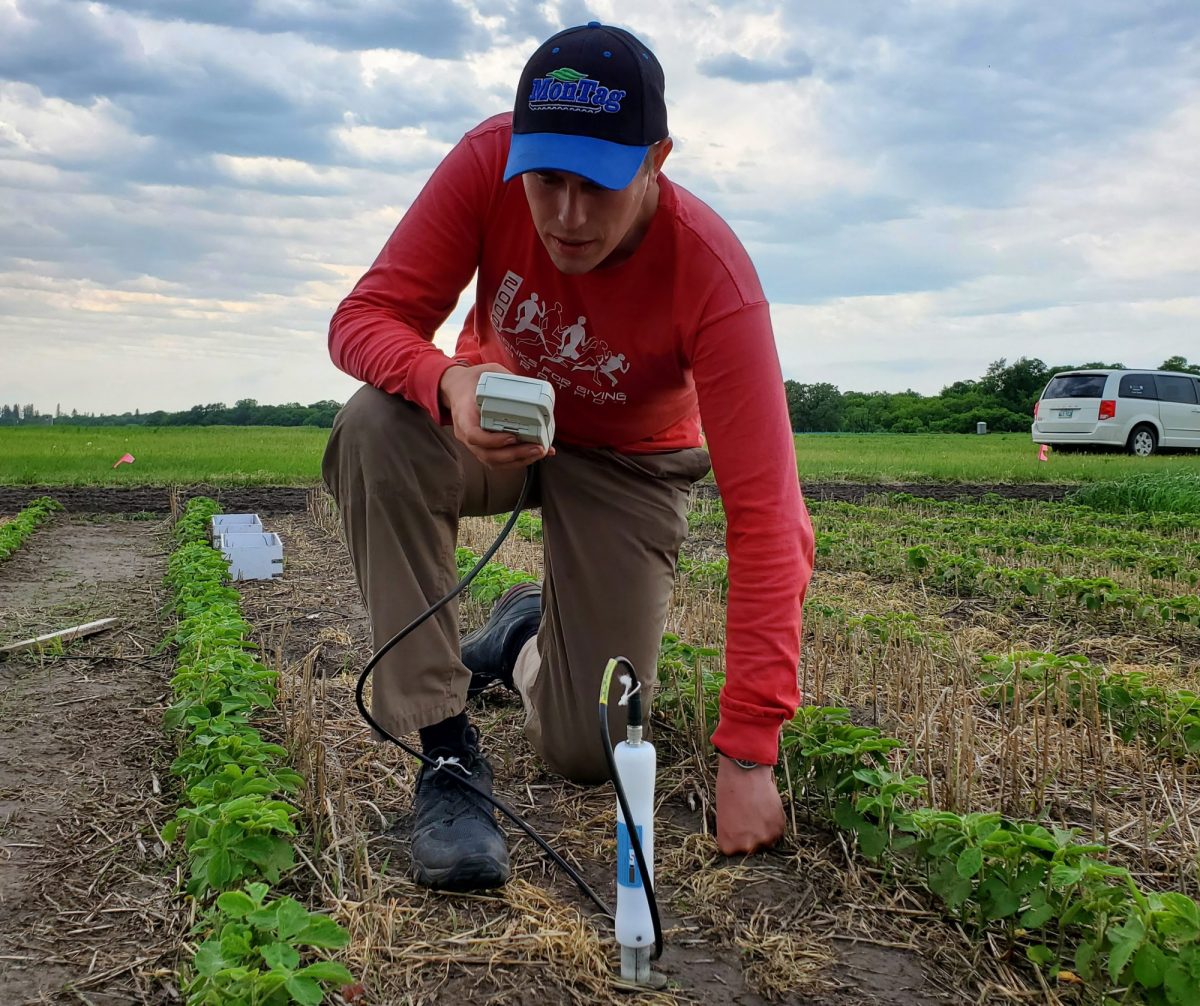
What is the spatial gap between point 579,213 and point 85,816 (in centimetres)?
209

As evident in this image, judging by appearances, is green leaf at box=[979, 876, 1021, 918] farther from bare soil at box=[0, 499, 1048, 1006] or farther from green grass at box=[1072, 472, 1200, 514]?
green grass at box=[1072, 472, 1200, 514]

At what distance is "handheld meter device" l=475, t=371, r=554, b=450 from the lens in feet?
7.04

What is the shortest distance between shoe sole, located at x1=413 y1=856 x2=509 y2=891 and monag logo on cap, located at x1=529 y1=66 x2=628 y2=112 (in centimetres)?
166

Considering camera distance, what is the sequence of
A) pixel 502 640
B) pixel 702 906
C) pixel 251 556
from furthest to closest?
pixel 251 556, pixel 502 640, pixel 702 906

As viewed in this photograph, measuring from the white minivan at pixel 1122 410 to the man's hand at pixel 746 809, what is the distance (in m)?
17.3

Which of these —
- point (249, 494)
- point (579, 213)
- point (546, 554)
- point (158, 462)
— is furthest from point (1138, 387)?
point (579, 213)

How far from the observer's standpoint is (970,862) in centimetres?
207

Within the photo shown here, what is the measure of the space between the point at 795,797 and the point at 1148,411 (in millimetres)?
17903

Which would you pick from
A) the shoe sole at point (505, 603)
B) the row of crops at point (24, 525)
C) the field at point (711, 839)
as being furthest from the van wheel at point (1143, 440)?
the shoe sole at point (505, 603)

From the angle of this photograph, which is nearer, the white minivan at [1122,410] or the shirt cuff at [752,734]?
the shirt cuff at [752,734]

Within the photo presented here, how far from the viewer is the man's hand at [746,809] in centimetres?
244

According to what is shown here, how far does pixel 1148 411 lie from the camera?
18.1m

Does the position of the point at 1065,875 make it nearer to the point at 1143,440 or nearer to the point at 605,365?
the point at 605,365

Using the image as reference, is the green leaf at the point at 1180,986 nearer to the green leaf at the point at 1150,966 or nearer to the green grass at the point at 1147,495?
the green leaf at the point at 1150,966
